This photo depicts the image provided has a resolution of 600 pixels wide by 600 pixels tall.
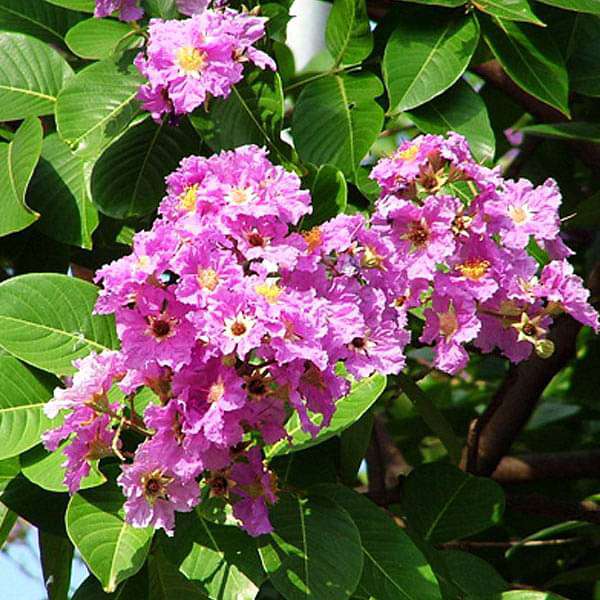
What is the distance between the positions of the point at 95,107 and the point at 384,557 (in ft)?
1.88

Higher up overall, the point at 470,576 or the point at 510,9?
the point at 510,9

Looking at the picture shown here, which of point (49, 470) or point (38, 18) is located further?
point (38, 18)

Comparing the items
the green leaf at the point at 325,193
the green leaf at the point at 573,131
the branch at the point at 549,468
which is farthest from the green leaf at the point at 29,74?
the branch at the point at 549,468

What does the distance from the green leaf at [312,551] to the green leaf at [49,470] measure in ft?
0.60

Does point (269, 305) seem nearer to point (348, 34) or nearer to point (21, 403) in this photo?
point (21, 403)

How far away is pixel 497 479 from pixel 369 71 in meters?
0.74

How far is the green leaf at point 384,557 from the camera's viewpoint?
140 cm

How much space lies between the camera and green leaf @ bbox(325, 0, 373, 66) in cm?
159

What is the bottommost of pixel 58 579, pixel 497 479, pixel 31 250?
pixel 497 479

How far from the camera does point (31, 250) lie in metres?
1.64

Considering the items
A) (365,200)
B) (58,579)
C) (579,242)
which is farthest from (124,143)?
(579,242)

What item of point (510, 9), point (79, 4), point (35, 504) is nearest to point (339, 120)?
point (510, 9)

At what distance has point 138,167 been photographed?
1.52m

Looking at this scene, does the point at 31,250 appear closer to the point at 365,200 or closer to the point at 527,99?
the point at 365,200
